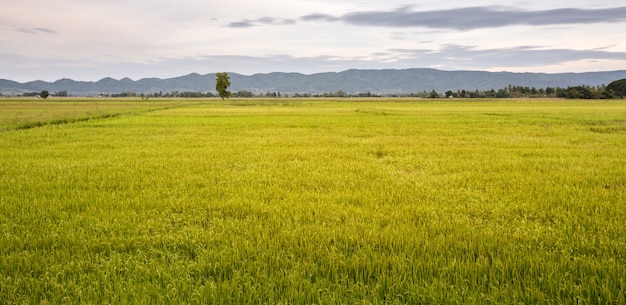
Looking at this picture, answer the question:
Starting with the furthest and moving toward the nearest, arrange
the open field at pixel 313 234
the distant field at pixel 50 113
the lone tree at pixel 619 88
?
1. the lone tree at pixel 619 88
2. the distant field at pixel 50 113
3. the open field at pixel 313 234

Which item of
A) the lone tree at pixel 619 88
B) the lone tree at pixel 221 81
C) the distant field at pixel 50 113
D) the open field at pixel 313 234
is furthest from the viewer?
the lone tree at pixel 221 81

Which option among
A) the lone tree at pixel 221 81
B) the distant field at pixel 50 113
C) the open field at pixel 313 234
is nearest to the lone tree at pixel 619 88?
the lone tree at pixel 221 81

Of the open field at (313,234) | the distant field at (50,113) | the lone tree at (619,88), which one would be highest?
the lone tree at (619,88)

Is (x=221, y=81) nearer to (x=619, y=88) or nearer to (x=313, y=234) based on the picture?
(x=619, y=88)

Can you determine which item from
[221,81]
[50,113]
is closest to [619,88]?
[221,81]

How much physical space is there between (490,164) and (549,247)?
807cm

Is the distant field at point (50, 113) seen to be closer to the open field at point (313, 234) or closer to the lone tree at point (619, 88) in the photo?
the open field at point (313, 234)

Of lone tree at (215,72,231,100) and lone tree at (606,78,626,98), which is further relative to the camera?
lone tree at (215,72,231,100)

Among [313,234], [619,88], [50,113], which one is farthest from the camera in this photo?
[619,88]

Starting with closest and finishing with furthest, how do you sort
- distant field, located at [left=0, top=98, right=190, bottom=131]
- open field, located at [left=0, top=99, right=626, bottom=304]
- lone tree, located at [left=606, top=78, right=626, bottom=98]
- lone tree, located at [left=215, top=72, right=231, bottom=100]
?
open field, located at [left=0, top=99, right=626, bottom=304], distant field, located at [left=0, top=98, right=190, bottom=131], lone tree, located at [left=606, top=78, right=626, bottom=98], lone tree, located at [left=215, top=72, right=231, bottom=100]

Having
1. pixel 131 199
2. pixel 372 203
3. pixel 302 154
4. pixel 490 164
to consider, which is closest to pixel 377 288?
pixel 372 203

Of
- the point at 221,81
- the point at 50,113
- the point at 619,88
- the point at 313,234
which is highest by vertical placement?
the point at 221,81

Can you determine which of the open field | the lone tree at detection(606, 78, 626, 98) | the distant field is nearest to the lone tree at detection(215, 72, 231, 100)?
the distant field

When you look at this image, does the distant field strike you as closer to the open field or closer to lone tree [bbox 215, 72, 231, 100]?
the open field
